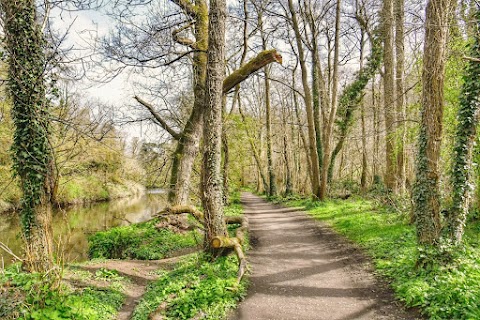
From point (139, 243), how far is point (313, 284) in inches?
232

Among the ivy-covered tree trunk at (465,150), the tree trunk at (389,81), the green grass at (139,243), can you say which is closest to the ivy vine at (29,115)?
the green grass at (139,243)

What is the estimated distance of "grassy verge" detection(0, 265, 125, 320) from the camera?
419 cm

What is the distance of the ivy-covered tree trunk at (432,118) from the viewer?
5426 mm

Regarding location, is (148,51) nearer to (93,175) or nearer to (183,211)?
(183,211)

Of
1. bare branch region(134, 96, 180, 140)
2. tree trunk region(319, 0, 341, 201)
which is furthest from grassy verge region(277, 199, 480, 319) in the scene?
bare branch region(134, 96, 180, 140)

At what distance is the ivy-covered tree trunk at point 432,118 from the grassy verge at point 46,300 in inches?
221

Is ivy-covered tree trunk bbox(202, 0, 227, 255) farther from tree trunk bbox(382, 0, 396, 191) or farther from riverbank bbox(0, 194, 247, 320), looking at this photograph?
tree trunk bbox(382, 0, 396, 191)

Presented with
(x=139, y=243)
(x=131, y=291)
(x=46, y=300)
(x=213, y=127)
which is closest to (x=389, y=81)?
(x=213, y=127)

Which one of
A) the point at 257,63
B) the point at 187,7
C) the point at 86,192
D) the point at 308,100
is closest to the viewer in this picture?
the point at 257,63

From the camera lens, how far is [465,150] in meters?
5.61

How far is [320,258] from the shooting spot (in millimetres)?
7188

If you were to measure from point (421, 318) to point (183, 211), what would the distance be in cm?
737

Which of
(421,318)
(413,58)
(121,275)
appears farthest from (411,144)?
(121,275)

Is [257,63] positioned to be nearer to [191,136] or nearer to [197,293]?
[191,136]
